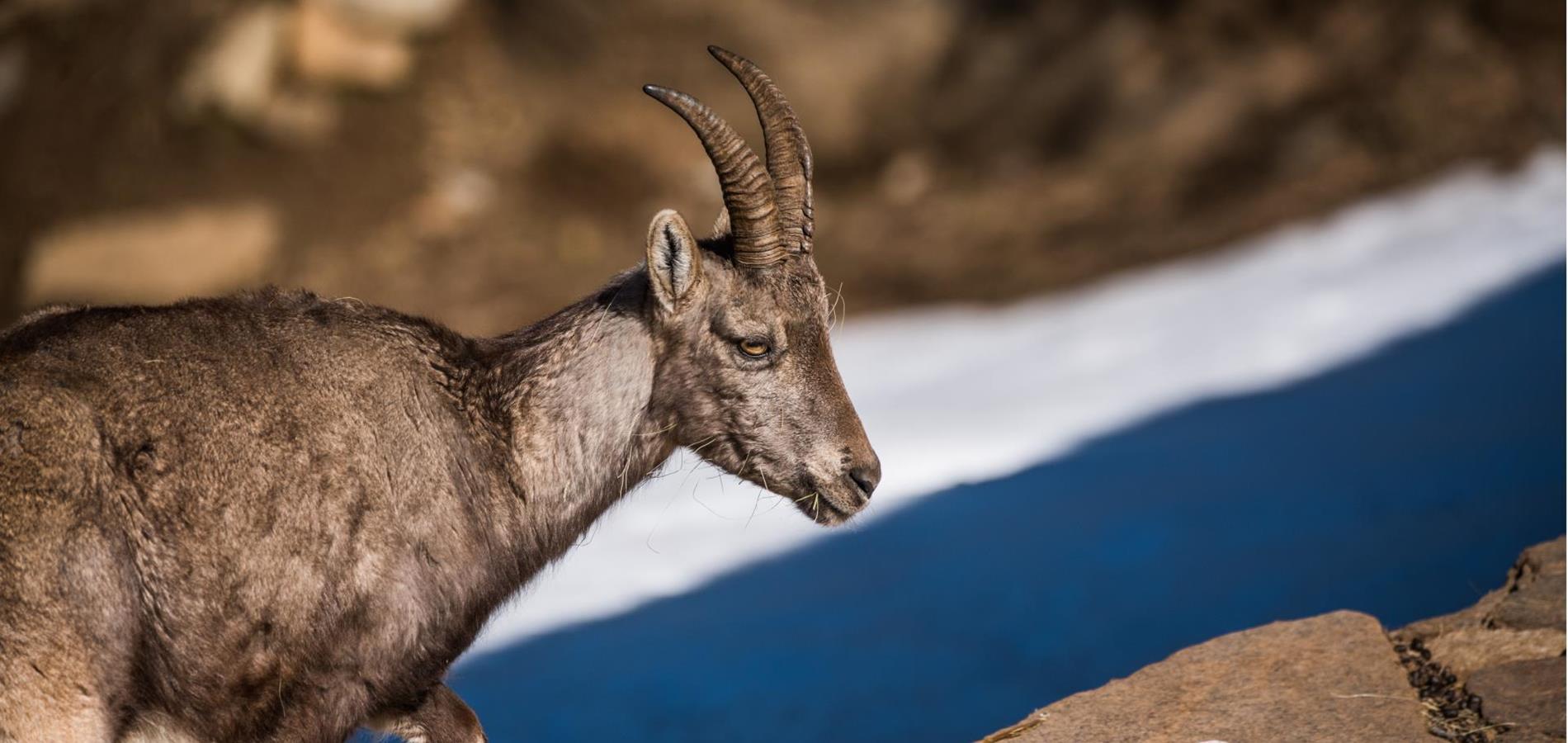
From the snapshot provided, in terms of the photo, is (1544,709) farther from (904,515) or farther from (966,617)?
(904,515)

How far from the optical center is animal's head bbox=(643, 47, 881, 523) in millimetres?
4816

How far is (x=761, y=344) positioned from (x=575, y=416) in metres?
0.62

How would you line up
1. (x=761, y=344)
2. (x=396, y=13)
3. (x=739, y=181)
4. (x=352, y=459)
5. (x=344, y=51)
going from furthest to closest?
(x=396, y=13), (x=344, y=51), (x=761, y=344), (x=739, y=181), (x=352, y=459)

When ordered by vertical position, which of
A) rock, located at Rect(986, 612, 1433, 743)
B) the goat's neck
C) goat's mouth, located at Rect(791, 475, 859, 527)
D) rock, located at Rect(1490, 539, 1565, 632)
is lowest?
rock, located at Rect(986, 612, 1433, 743)

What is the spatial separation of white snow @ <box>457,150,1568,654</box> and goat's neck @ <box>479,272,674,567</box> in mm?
2638

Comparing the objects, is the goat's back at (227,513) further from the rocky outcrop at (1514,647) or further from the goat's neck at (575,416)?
the rocky outcrop at (1514,647)

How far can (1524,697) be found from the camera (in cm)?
516

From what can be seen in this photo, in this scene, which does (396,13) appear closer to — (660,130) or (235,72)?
(235,72)

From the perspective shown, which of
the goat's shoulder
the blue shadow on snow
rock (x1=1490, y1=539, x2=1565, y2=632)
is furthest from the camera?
the blue shadow on snow

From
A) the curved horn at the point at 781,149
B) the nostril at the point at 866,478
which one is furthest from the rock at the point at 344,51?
the nostril at the point at 866,478

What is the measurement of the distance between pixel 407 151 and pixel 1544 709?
39.3ft

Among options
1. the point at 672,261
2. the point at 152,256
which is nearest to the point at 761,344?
the point at 672,261

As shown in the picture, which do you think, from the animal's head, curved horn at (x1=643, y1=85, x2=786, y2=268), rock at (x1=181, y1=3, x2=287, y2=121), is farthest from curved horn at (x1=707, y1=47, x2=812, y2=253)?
rock at (x1=181, y1=3, x2=287, y2=121)

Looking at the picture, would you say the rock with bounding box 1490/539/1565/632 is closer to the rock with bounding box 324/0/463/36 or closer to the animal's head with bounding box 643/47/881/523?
the animal's head with bounding box 643/47/881/523
